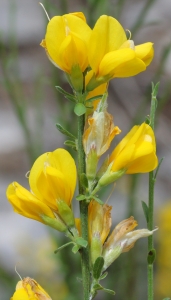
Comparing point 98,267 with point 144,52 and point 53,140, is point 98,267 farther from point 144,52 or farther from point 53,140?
point 53,140

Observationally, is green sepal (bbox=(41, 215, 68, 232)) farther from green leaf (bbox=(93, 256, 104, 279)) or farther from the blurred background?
the blurred background

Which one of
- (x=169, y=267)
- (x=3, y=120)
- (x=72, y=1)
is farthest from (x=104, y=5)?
(x=3, y=120)

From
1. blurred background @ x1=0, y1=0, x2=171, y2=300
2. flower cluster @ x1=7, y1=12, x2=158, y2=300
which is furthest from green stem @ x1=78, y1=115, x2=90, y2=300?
blurred background @ x1=0, y1=0, x2=171, y2=300

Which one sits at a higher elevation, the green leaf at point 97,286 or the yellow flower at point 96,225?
the yellow flower at point 96,225

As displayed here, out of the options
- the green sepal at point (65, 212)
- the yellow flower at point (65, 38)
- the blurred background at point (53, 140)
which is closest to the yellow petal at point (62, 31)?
the yellow flower at point (65, 38)

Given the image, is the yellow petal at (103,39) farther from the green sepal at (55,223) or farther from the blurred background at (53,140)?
the blurred background at (53,140)

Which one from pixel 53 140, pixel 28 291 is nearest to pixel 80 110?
pixel 28 291
